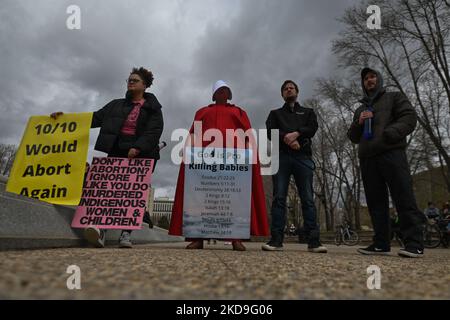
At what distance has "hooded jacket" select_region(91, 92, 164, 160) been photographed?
3408 millimetres

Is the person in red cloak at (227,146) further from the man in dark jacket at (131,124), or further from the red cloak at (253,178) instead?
the man in dark jacket at (131,124)

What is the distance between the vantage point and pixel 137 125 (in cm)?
351

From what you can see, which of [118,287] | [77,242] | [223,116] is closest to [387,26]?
[223,116]

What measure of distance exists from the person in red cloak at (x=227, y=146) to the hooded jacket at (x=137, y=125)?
408 mm

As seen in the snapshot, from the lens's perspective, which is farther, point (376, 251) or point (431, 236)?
point (431, 236)

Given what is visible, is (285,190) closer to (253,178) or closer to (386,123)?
(253,178)

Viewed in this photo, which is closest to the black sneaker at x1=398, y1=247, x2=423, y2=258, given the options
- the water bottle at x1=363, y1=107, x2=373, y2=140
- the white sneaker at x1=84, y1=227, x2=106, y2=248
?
the water bottle at x1=363, y1=107, x2=373, y2=140

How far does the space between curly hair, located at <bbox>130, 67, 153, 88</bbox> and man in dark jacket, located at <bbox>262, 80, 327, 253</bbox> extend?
1602mm

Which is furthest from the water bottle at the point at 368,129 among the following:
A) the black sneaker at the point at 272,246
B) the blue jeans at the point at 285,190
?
the black sneaker at the point at 272,246

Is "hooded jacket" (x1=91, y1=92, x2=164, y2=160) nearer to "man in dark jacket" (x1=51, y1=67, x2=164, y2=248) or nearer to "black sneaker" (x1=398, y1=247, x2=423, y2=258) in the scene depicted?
"man in dark jacket" (x1=51, y1=67, x2=164, y2=248)

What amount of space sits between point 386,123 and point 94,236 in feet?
10.4

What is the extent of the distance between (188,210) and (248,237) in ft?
2.29

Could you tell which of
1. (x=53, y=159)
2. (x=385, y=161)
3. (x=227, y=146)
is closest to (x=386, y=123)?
(x=385, y=161)
